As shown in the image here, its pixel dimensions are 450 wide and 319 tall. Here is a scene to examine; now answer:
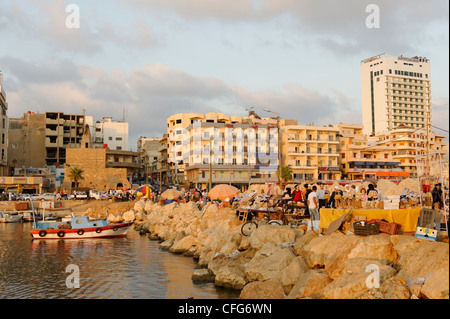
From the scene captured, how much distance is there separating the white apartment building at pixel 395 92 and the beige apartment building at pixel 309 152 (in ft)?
155

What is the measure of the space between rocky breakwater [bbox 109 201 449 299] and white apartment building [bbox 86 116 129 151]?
7931 cm

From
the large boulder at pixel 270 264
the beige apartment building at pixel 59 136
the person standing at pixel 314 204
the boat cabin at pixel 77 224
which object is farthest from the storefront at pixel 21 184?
the person standing at pixel 314 204

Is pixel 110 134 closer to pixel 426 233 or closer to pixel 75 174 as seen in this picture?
pixel 75 174

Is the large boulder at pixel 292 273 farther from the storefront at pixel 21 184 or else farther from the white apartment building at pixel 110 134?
the white apartment building at pixel 110 134

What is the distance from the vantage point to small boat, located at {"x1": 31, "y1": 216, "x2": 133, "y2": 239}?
32281 millimetres

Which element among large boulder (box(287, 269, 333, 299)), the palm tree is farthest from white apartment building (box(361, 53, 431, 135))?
large boulder (box(287, 269, 333, 299))

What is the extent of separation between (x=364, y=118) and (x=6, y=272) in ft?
419

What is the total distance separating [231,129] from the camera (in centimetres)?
7556

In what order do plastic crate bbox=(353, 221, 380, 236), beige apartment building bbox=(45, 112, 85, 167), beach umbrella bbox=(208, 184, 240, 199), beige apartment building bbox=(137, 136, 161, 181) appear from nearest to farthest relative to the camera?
plastic crate bbox=(353, 221, 380, 236), beach umbrella bbox=(208, 184, 240, 199), beige apartment building bbox=(45, 112, 85, 167), beige apartment building bbox=(137, 136, 161, 181)

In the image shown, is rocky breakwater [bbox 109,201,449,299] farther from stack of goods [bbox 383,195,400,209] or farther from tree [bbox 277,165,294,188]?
tree [bbox 277,165,294,188]

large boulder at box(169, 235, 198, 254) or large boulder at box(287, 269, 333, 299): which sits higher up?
large boulder at box(287, 269, 333, 299)

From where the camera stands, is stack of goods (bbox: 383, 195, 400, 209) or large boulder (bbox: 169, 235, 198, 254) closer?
stack of goods (bbox: 383, 195, 400, 209)

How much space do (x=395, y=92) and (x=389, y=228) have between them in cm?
12371

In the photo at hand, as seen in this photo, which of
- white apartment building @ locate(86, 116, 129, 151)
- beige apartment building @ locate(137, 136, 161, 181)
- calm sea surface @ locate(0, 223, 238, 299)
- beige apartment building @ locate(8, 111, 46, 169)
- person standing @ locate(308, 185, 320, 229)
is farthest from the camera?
beige apartment building @ locate(137, 136, 161, 181)
